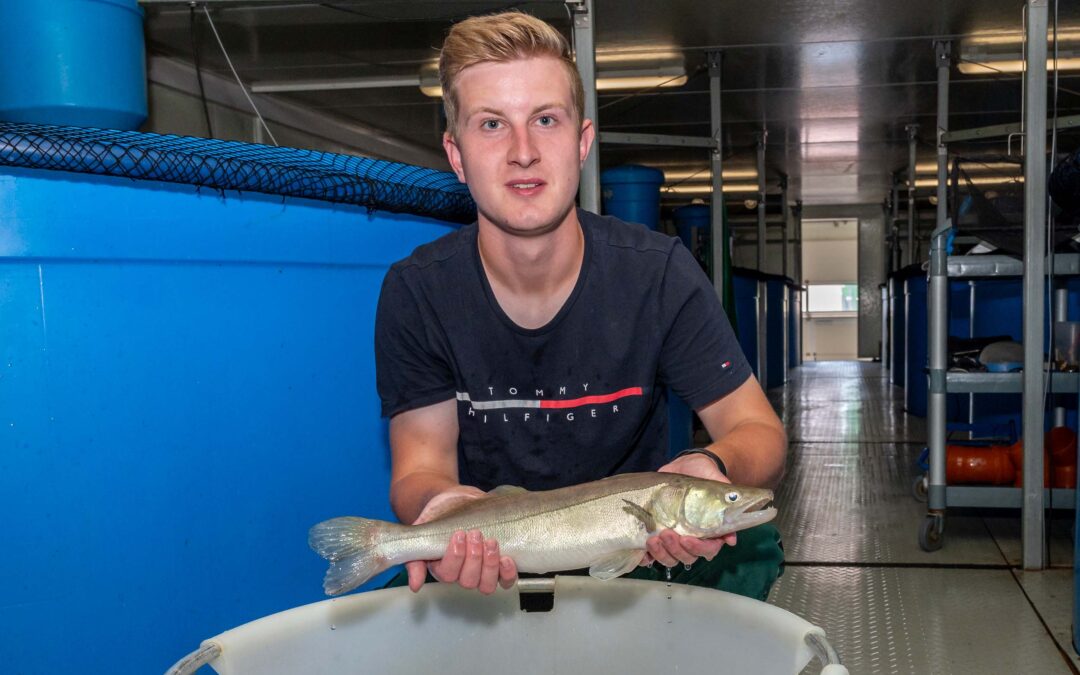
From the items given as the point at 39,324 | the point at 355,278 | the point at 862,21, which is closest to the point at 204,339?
the point at 39,324

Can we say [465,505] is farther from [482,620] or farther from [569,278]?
[569,278]

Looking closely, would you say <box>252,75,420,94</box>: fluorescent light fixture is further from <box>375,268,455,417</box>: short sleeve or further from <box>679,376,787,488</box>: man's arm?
<box>679,376,787,488</box>: man's arm

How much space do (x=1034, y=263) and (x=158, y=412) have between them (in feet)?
10.6

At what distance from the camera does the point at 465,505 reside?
1.41m

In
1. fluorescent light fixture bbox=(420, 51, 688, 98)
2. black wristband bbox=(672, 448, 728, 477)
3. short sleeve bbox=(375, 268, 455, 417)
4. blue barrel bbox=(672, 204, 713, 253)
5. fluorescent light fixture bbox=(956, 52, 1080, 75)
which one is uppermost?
fluorescent light fixture bbox=(420, 51, 688, 98)

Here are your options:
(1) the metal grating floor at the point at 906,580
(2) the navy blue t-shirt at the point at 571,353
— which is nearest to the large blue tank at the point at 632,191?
(1) the metal grating floor at the point at 906,580

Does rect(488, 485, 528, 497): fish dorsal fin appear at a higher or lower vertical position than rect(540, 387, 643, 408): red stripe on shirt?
lower

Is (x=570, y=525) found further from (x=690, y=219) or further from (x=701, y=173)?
(x=701, y=173)

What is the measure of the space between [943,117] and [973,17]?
94cm

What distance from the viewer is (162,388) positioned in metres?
1.71

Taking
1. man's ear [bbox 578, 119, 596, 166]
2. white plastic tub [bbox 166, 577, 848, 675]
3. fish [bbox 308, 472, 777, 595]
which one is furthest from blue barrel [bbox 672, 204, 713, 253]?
fish [bbox 308, 472, 777, 595]

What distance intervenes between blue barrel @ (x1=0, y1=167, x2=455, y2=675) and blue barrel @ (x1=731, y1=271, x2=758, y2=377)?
6.71 m

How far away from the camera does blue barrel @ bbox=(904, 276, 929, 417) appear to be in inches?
296

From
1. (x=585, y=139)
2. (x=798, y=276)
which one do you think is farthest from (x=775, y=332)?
(x=585, y=139)
